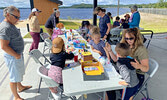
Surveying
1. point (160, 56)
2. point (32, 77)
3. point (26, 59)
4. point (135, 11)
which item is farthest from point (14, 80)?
point (160, 56)

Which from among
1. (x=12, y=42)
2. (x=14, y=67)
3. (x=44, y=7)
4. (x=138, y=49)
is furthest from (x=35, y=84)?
(x=44, y=7)

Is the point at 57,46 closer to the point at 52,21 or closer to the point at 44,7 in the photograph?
the point at 52,21

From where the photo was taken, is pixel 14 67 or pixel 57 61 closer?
pixel 57 61

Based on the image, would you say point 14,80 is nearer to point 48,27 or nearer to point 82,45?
point 82,45

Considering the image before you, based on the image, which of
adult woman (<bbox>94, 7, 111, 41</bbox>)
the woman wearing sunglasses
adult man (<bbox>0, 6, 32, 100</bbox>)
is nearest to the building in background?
adult woman (<bbox>94, 7, 111, 41</bbox>)

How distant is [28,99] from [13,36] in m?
1.18

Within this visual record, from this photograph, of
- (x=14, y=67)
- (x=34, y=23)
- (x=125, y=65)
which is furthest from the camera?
(x=34, y=23)

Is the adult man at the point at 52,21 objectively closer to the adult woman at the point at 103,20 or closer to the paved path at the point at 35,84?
the paved path at the point at 35,84

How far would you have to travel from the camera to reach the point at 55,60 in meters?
1.64

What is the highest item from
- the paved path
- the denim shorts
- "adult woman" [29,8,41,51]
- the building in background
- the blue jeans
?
the building in background

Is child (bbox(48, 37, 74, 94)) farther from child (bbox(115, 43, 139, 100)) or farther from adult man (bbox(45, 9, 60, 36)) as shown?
adult man (bbox(45, 9, 60, 36))

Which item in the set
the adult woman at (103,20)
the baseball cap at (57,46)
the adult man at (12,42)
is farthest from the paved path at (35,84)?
the adult woman at (103,20)

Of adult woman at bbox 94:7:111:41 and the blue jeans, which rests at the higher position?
adult woman at bbox 94:7:111:41

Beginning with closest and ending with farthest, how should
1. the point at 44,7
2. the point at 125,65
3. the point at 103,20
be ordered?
1. the point at 125,65
2. the point at 103,20
3. the point at 44,7
